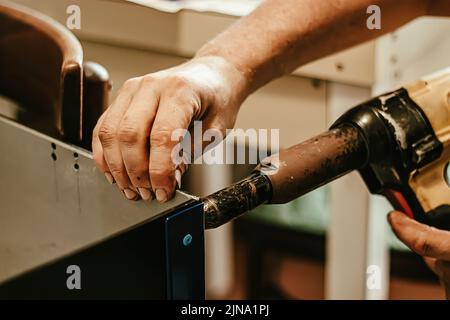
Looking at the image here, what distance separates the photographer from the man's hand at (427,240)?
51 centimetres

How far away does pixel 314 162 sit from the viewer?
0.47 m

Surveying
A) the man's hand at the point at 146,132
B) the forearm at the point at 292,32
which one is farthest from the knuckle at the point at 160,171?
the forearm at the point at 292,32

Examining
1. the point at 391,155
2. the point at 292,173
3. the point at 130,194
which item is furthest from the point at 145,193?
the point at 391,155

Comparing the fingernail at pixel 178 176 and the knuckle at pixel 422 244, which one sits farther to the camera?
the knuckle at pixel 422 244

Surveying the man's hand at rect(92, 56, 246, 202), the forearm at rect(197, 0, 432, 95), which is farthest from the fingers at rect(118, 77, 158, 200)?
the forearm at rect(197, 0, 432, 95)

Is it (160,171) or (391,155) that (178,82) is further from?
(391,155)

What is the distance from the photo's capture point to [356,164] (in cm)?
51

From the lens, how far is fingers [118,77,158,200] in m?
0.41

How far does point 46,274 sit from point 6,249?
0.51 feet

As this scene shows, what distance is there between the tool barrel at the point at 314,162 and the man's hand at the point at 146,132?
0.23 ft

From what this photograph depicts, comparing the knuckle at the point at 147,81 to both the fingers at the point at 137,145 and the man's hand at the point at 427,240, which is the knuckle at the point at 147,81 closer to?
the fingers at the point at 137,145

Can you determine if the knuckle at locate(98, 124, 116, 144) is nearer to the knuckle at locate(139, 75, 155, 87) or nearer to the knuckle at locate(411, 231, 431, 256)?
the knuckle at locate(139, 75, 155, 87)
